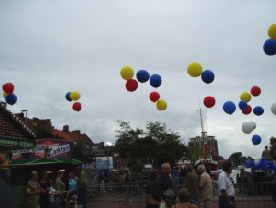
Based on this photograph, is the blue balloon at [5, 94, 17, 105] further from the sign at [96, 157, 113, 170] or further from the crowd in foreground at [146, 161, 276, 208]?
the sign at [96, 157, 113, 170]

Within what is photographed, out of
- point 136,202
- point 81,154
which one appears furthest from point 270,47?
point 81,154

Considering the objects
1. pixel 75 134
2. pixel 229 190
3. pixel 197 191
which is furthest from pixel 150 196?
pixel 75 134

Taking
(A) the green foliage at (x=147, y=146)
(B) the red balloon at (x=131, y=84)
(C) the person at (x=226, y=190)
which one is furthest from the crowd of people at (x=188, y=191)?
(A) the green foliage at (x=147, y=146)

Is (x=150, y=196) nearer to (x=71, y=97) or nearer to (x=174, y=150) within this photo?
(x=71, y=97)

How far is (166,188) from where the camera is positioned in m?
7.23

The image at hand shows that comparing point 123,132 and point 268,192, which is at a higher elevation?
point 123,132

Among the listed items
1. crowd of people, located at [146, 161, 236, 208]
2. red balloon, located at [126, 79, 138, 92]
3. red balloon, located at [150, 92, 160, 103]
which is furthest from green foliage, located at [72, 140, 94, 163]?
crowd of people, located at [146, 161, 236, 208]

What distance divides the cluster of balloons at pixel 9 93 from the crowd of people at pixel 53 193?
267 centimetres

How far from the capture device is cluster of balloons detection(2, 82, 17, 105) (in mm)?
12156

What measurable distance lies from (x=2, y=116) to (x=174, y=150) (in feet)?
52.6

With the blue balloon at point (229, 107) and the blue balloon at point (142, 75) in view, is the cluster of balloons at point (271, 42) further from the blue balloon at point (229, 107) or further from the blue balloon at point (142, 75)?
the blue balloon at point (142, 75)

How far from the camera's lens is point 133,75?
11.5 metres

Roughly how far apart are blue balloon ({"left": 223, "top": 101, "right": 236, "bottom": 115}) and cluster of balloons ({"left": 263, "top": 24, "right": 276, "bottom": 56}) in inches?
119

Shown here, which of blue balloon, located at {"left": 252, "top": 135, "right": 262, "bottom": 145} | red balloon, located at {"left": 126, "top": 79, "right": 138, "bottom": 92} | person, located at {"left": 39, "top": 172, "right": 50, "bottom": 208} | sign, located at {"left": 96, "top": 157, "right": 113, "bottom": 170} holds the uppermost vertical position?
red balloon, located at {"left": 126, "top": 79, "right": 138, "bottom": 92}
